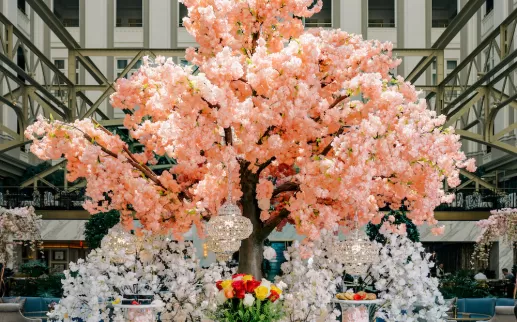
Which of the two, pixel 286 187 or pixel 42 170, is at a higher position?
pixel 42 170

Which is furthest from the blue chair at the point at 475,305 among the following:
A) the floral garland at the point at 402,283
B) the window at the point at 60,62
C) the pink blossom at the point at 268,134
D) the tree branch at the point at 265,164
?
the window at the point at 60,62

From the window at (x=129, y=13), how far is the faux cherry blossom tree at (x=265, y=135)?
→ 22707 mm

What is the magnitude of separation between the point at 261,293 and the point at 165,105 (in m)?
1.59

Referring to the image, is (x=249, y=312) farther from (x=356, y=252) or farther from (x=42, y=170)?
(x=42, y=170)

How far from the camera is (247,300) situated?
17.6 ft

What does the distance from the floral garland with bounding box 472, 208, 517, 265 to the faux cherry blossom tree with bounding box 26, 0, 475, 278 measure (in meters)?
16.8

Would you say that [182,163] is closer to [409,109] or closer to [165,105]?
[165,105]

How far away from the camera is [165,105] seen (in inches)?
230

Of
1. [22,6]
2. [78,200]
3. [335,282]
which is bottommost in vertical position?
[335,282]

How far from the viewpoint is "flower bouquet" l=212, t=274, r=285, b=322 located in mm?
5422

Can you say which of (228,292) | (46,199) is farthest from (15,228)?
(228,292)

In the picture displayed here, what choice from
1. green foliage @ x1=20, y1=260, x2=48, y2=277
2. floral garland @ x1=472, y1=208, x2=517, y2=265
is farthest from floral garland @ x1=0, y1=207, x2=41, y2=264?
floral garland @ x1=472, y1=208, x2=517, y2=265

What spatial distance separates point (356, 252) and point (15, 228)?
58.7ft

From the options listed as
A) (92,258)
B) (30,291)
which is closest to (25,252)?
(30,291)
